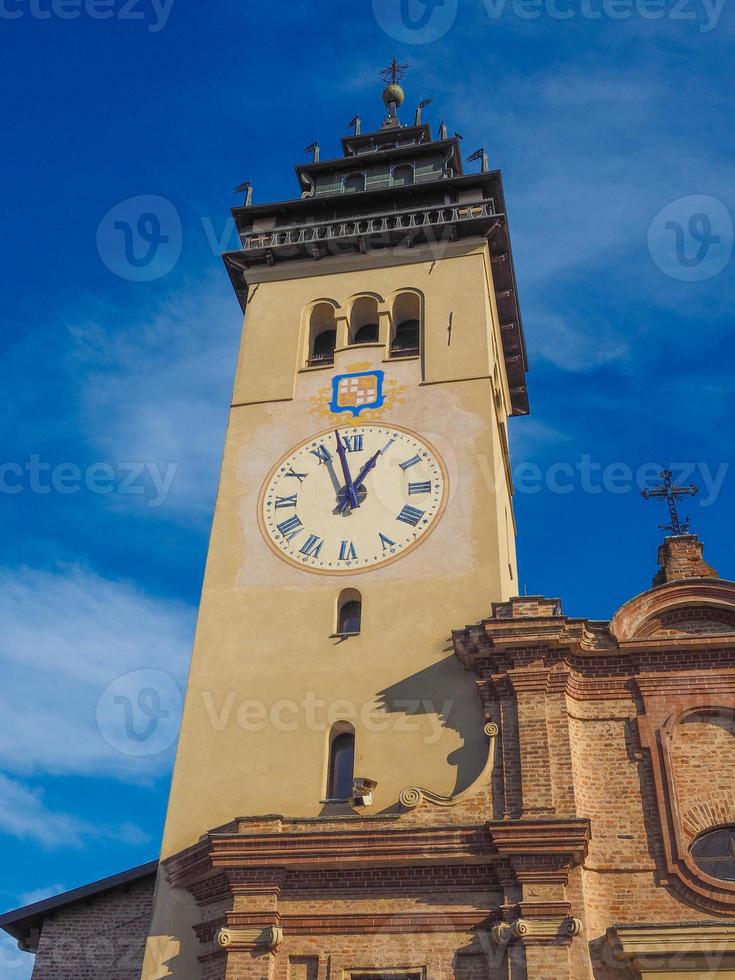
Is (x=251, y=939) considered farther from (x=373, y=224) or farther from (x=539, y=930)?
(x=373, y=224)

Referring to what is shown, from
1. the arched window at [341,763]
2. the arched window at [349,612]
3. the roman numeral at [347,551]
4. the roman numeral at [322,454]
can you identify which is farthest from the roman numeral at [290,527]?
the arched window at [341,763]

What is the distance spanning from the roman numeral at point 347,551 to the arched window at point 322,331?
668cm

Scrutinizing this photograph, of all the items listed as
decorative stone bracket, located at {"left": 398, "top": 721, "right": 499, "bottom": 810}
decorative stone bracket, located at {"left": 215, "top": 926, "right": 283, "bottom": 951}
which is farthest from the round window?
decorative stone bracket, located at {"left": 215, "top": 926, "right": 283, "bottom": 951}

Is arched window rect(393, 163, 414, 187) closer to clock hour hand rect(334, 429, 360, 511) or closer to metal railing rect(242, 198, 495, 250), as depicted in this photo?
metal railing rect(242, 198, 495, 250)

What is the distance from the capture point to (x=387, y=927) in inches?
713

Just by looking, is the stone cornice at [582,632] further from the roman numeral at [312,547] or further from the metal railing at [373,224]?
the metal railing at [373,224]

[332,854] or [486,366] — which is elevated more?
[486,366]

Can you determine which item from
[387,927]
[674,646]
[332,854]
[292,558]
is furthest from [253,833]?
[674,646]

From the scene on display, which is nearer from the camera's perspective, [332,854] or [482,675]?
[332,854]

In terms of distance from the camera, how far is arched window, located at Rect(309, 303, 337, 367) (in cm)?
2888

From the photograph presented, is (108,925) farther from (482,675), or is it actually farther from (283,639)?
(482,675)

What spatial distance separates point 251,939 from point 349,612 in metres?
7.07

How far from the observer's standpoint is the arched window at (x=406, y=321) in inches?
1116

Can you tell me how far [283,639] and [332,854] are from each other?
5.18 metres
